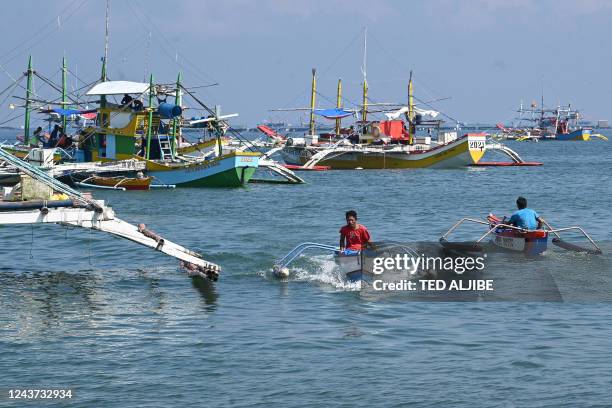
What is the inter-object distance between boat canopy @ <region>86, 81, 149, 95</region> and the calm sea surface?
20343mm

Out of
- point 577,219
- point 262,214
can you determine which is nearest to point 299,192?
point 262,214

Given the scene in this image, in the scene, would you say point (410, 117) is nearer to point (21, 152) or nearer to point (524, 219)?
point (21, 152)

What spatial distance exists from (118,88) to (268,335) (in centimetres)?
3440

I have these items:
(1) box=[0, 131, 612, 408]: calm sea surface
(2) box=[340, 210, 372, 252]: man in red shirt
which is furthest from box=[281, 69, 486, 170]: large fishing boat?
(2) box=[340, 210, 372, 252]: man in red shirt

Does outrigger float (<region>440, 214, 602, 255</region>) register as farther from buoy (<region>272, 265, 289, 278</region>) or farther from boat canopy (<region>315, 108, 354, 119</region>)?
boat canopy (<region>315, 108, 354, 119</region>)

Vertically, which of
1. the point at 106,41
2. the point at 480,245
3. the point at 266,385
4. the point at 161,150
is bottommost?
the point at 266,385

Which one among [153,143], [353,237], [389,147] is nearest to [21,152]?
[153,143]

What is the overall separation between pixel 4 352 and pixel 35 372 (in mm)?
1270

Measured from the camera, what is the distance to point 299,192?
4872 cm

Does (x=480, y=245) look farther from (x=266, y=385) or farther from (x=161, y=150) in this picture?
(x=161, y=150)

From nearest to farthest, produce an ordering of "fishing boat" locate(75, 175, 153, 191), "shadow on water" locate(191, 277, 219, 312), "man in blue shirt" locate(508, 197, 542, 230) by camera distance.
Result: 1. "shadow on water" locate(191, 277, 219, 312)
2. "man in blue shirt" locate(508, 197, 542, 230)
3. "fishing boat" locate(75, 175, 153, 191)

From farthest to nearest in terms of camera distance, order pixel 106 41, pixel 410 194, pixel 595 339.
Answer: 1. pixel 106 41
2. pixel 410 194
3. pixel 595 339

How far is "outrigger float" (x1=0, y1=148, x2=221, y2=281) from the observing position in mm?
19734

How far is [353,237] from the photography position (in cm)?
2047
